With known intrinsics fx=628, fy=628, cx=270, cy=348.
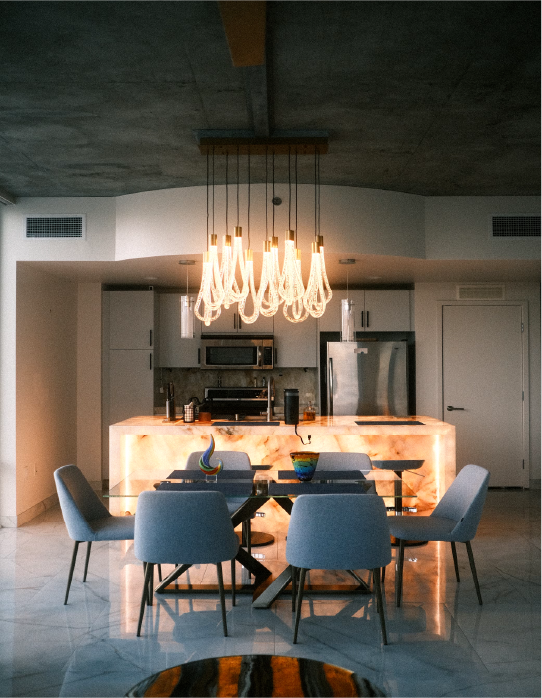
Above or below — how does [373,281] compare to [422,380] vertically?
above

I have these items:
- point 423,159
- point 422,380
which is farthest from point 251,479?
point 422,380

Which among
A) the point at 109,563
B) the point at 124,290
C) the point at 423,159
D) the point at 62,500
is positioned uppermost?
the point at 423,159

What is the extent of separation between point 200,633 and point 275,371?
185 inches

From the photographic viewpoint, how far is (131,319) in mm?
7090

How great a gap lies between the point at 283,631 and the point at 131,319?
4.60m

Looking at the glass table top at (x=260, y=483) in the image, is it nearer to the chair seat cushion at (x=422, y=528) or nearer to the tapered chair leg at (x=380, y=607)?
the chair seat cushion at (x=422, y=528)

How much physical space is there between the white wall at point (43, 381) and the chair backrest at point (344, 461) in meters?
2.84

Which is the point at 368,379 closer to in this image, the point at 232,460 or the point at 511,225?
the point at 511,225

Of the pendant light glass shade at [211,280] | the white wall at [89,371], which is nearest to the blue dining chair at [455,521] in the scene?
the pendant light glass shade at [211,280]

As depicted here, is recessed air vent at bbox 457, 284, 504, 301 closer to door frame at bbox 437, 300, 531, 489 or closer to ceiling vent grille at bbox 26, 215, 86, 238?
door frame at bbox 437, 300, 531, 489

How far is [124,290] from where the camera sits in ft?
23.6

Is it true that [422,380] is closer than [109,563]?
No

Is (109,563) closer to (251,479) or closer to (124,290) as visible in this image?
(251,479)

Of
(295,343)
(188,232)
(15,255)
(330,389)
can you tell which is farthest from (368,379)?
(15,255)
